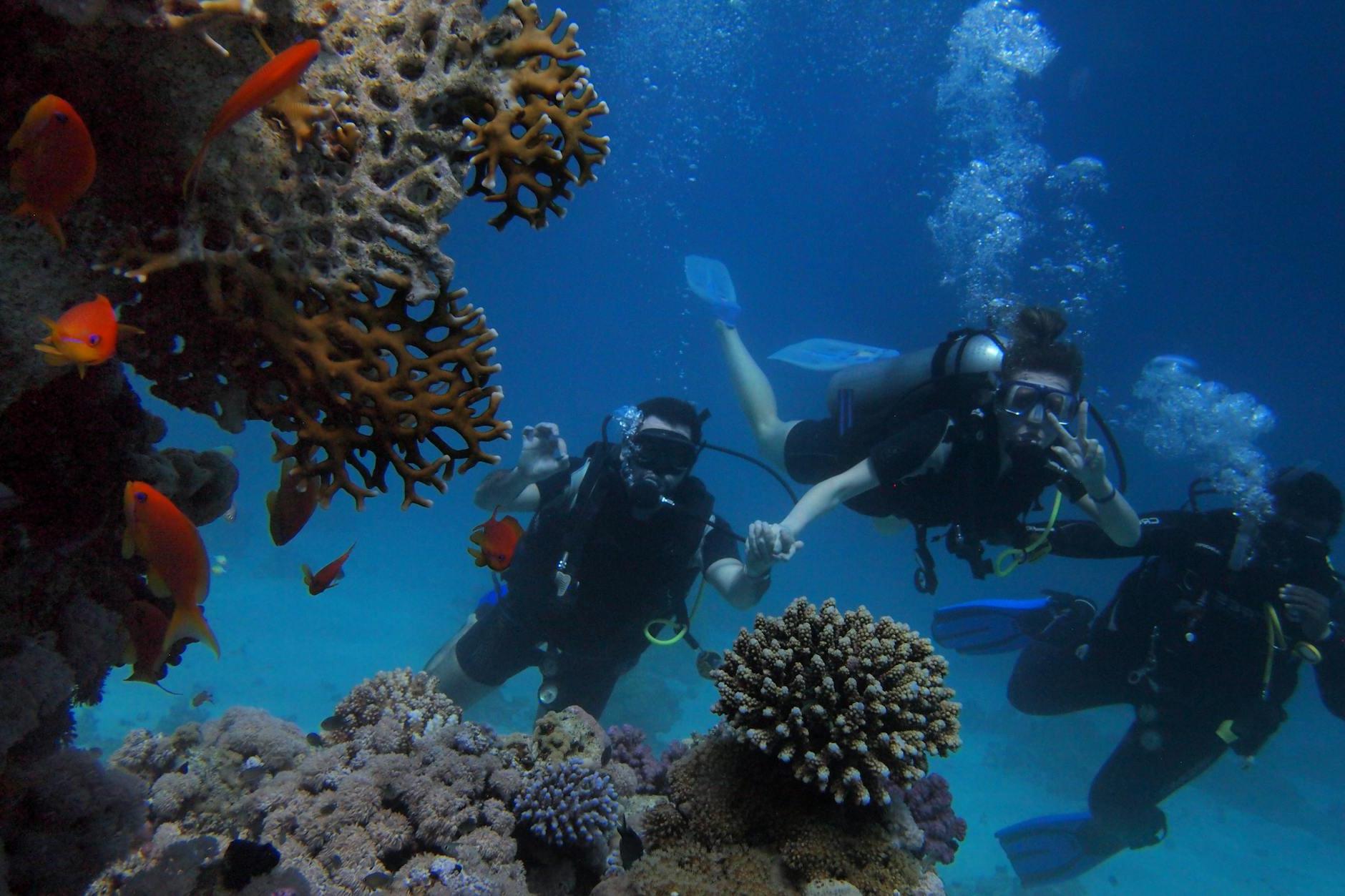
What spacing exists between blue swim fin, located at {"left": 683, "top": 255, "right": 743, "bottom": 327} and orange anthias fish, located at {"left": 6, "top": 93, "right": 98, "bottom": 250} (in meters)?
10.5

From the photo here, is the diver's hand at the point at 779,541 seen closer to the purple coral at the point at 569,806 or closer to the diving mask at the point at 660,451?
the diving mask at the point at 660,451

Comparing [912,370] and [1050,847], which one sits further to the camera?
[1050,847]

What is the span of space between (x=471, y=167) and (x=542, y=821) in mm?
2938

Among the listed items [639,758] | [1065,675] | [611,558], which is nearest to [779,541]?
[639,758]

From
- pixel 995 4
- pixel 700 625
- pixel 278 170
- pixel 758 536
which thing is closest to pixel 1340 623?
pixel 758 536

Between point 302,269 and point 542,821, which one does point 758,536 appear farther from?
point 302,269

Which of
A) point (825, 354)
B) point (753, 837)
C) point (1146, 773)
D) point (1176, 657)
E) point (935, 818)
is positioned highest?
point (825, 354)

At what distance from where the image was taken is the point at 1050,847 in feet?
33.9

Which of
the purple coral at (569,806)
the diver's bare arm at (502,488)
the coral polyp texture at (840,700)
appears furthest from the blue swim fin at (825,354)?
the purple coral at (569,806)

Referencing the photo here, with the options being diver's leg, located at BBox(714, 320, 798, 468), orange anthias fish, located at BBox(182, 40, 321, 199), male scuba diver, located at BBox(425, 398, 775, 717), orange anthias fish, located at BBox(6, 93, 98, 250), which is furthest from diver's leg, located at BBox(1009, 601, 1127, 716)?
orange anthias fish, located at BBox(6, 93, 98, 250)

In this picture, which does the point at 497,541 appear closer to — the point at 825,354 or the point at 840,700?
the point at 840,700

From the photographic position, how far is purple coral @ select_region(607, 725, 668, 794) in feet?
12.8

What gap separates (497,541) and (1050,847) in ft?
37.7

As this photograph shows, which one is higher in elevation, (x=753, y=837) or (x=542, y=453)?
(x=542, y=453)
